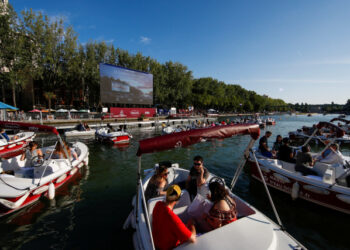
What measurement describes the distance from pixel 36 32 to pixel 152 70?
31.5 metres

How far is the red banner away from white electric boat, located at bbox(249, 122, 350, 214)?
125 feet

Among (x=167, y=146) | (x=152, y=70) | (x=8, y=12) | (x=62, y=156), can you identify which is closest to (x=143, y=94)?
(x=152, y=70)

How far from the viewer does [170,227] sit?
2932 millimetres

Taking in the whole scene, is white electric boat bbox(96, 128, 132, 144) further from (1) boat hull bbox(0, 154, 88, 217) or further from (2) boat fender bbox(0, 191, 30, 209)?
(2) boat fender bbox(0, 191, 30, 209)

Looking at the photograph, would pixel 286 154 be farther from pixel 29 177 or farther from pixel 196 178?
pixel 29 177

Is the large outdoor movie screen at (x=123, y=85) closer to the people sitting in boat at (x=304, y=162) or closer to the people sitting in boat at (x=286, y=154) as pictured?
the people sitting in boat at (x=286, y=154)

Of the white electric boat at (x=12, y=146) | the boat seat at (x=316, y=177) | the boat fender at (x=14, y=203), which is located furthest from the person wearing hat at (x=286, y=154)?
the white electric boat at (x=12, y=146)

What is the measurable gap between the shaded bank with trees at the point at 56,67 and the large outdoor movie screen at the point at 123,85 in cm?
1073

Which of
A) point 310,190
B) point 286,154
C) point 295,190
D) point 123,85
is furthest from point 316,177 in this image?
point 123,85

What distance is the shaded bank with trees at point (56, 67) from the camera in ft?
102

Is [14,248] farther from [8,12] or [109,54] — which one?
[109,54]

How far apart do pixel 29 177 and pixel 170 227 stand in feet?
25.3

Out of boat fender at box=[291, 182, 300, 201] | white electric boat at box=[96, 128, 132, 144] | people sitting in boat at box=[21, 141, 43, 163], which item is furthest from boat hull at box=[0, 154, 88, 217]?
boat fender at box=[291, 182, 300, 201]

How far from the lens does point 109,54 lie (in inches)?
2036
